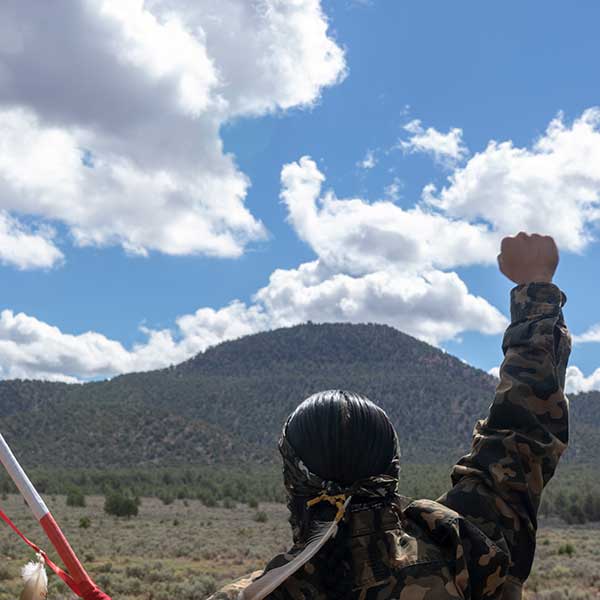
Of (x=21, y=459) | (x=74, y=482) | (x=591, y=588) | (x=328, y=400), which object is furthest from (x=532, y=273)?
(x=21, y=459)

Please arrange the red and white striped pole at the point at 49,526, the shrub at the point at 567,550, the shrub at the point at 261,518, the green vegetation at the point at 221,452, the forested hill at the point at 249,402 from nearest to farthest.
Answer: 1. the red and white striped pole at the point at 49,526
2. the green vegetation at the point at 221,452
3. the shrub at the point at 567,550
4. the shrub at the point at 261,518
5. the forested hill at the point at 249,402

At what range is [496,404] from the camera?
2.46 metres

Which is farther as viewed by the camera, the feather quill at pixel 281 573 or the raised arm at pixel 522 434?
the raised arm at pixel 522 434

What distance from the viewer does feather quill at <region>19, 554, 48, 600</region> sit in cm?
213

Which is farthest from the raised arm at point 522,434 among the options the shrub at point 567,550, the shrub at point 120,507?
the shrub at point 120,507

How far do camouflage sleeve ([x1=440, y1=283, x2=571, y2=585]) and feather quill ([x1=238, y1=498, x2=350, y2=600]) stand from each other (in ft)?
2.19

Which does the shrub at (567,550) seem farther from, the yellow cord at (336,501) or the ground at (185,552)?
the yellow cord at (336,501)

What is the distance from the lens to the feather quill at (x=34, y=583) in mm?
2127

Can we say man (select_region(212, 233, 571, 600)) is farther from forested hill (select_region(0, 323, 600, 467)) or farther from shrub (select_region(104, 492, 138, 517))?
forested hill (select_region(0, 323, 600, 467))

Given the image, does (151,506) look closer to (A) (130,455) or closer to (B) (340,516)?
(A) (130,455)

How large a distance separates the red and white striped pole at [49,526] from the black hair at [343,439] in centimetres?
69

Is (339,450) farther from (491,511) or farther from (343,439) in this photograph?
(491,511)

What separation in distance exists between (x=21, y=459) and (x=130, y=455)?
9.55m

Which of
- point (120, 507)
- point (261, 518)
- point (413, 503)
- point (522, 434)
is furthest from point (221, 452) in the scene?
point (413, 503)
